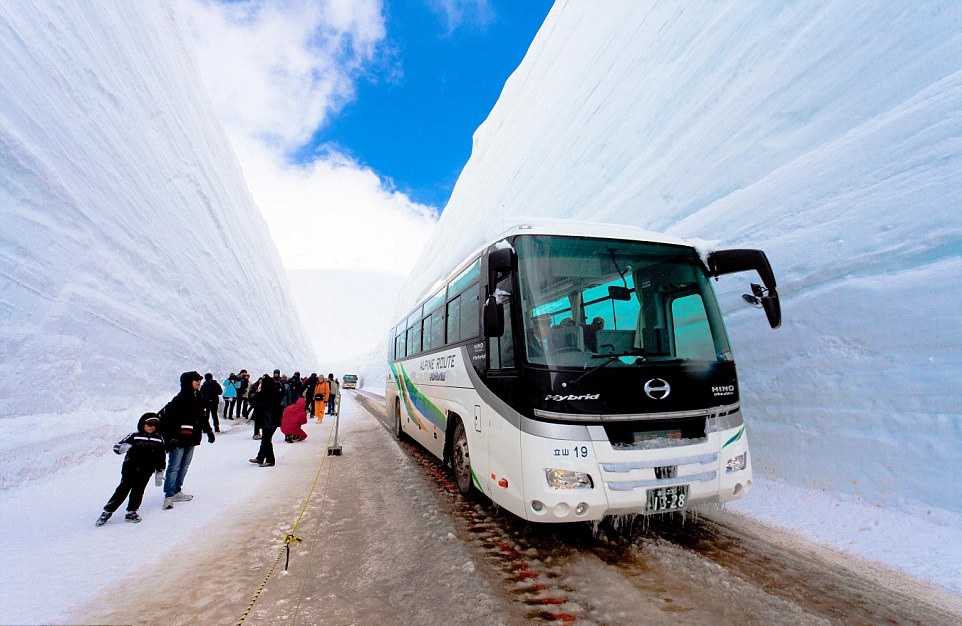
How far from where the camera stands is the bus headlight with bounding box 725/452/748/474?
4008 millimetres

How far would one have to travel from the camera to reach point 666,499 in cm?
369

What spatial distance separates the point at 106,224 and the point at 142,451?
1177 centimetres

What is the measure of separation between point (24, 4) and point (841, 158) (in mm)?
21655

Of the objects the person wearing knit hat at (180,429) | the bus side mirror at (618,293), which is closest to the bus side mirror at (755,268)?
the bus side mirror at (618,293)

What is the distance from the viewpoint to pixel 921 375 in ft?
15.4

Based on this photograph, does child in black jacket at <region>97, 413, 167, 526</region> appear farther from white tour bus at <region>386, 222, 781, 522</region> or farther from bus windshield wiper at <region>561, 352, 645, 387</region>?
bus windshield wiper at <region>561, 352, 645, 387</region>

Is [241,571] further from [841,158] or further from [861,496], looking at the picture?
[841,158]

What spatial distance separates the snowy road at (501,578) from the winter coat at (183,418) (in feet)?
4.03

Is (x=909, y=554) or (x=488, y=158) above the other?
(x=488, y=158)

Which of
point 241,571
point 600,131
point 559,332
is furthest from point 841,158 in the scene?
point 600,131

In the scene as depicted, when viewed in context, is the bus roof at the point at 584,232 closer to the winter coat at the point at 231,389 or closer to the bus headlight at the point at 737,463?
the bus headlight at the point at 737,463

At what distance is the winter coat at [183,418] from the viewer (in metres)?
5.47

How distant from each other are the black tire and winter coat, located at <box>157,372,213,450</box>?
10.5 ft

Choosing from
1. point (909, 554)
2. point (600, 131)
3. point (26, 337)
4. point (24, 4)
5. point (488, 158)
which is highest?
point (488, 158)
